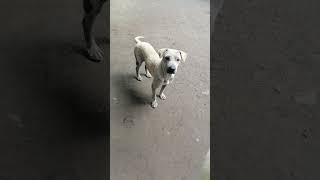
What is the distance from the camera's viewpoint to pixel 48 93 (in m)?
0.28

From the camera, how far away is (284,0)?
164 cm

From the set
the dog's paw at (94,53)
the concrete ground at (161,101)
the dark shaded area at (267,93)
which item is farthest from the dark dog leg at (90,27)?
the dark shaded area at (267,93)

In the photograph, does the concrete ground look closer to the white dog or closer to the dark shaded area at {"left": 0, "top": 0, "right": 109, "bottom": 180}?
the white dog

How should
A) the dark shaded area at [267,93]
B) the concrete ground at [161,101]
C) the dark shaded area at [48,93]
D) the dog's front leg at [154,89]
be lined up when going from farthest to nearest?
1. the dog's front leg at [154,89]
2. the concrete ground at [161,101]
3. the dark shaded area at [267,93]
4. the dark shaded area at [48,93]

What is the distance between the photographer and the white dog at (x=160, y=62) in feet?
4.59

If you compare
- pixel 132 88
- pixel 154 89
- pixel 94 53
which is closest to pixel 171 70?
pixel 154 89

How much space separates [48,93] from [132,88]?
54.3 inches

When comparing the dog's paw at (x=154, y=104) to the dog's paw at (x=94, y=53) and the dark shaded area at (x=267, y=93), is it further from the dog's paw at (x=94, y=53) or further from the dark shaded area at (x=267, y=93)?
the dog's paw at (x=94, y=53)

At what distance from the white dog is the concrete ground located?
0.10 meters

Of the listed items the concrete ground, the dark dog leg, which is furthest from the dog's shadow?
the dark dog leg

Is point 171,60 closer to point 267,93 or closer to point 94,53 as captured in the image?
point 267,93

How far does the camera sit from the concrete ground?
50.7 inches

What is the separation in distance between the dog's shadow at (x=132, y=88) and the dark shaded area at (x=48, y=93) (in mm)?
1276

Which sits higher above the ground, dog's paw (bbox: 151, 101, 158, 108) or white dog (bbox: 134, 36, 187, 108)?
white dog (bbox: 134, 36, 187, 108)
